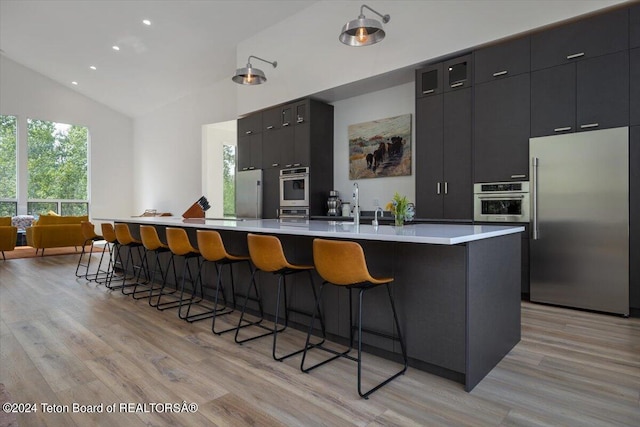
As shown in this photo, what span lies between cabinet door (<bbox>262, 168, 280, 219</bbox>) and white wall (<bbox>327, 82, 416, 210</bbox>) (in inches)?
39.6

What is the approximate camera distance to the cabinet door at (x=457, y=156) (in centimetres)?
434

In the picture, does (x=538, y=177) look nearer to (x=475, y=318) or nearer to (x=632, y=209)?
(x=632, y=209)

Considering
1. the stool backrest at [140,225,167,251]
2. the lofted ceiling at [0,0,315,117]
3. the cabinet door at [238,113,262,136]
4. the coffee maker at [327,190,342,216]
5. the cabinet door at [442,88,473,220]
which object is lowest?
the stool backrest at [140,225,167,251]

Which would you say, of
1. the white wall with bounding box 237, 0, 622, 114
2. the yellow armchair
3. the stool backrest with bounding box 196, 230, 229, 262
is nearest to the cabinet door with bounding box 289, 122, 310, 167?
the white wall with bounding box 237, 0, 622, 114

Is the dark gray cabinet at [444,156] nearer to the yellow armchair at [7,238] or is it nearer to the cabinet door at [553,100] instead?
the cabinet door at [553,100]

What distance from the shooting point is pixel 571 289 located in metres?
3.68

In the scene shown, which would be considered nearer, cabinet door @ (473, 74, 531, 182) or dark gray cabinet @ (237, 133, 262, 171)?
cabinet door @ (473, 74, 531, 182)

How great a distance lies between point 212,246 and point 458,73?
3.34m

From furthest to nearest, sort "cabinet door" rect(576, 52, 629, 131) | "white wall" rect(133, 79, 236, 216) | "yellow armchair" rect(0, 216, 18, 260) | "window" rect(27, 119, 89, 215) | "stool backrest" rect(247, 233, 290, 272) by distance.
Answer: "window" rect(27, 119, 89, 215) → "white wall" rect(133, 79, 236, 216) → "yellow armchair" rect(0, 216, 18, 260) → "cabinet door" rect(576, 52, 629, 131) → "stool backrest" rect(247, 233, 290, 272)

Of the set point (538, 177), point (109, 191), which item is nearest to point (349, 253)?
point (538, 177)

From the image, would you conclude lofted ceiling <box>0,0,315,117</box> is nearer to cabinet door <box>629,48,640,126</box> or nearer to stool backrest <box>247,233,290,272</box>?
cabinet door <box>629,48,640,126</box>

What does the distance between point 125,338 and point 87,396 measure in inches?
38.0

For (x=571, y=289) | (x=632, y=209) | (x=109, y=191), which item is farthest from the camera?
(x=109, y=191)

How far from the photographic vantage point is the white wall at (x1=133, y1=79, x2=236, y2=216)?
8.68 metres
